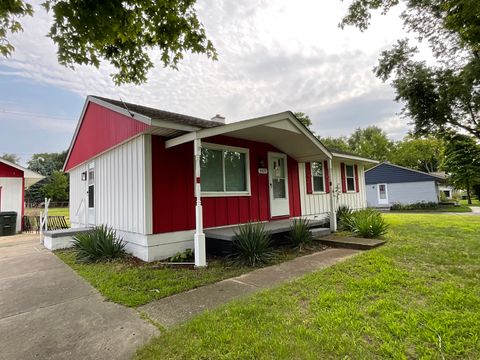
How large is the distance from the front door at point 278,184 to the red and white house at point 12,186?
12.6 m

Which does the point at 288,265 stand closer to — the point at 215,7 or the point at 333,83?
the point at 215,7

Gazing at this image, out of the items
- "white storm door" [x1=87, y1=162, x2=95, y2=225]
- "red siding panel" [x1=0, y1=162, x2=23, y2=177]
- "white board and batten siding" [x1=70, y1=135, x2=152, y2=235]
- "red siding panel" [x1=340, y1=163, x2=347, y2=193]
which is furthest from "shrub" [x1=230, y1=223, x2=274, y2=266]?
"red siding panel" [x1=0, y1=162, x2=23, y2=177]

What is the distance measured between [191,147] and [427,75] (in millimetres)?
10610

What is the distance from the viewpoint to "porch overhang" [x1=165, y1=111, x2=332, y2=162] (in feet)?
17.9

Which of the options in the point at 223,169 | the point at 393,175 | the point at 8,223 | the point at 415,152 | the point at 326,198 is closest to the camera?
the point at 223,169

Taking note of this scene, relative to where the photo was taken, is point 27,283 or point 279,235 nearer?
point 27,283

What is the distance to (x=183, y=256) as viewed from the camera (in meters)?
5.72

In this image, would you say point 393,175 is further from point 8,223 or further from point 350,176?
point 8,223

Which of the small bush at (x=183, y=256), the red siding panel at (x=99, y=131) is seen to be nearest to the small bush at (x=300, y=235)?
the small bush at (x=183, y=256)

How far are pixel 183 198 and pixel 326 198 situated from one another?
6897 mm

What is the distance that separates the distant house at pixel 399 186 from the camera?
23.9m

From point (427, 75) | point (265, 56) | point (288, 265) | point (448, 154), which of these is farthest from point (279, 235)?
point (448, 154)

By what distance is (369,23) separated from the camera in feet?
24.2

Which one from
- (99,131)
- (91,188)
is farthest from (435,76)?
(91,188)
